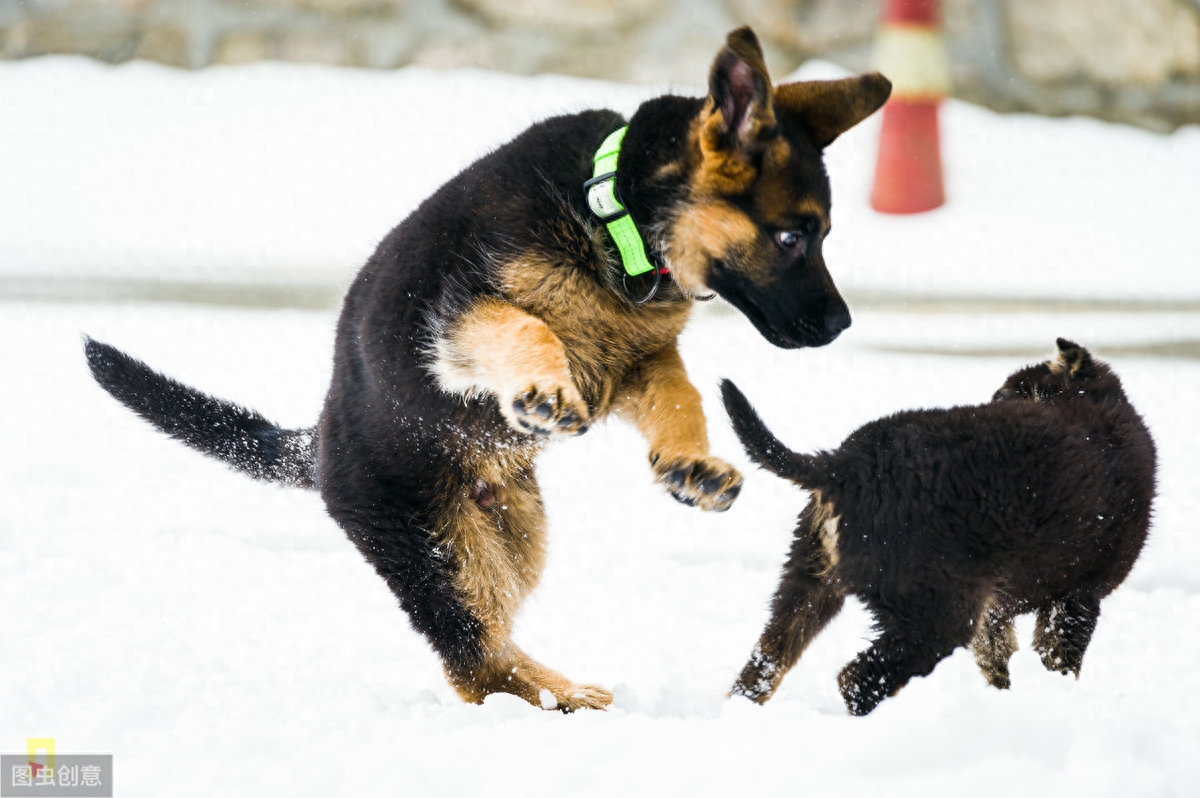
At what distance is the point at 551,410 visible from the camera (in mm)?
2680

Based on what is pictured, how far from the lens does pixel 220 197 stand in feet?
23.3

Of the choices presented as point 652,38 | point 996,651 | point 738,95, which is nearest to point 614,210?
point 738,95

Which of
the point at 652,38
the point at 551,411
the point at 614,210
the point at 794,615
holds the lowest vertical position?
the point at 794,615

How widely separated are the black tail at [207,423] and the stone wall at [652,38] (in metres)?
4.15

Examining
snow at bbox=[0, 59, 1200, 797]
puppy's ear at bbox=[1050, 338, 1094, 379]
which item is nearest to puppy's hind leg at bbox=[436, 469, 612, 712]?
snow at bbox=[0, 59, 1200, 797]

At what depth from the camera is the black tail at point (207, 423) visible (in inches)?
134

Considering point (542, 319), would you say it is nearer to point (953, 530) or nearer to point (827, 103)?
point (827, 103)

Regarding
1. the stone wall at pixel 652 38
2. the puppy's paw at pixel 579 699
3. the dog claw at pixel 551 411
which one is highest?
the stone wall at pixel 652 38

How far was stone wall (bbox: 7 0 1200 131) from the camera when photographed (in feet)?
22.9

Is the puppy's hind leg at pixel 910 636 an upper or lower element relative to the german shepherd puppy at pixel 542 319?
lower

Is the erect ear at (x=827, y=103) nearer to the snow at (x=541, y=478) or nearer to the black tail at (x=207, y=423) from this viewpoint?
the snow at (x=541, y=478)

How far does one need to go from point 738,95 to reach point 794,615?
129 cm

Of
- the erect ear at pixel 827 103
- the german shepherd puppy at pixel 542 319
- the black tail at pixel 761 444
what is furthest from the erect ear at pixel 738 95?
the black tail at pixel 761 444

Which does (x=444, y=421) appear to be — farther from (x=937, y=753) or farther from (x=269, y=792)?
(x=937, y=753)
